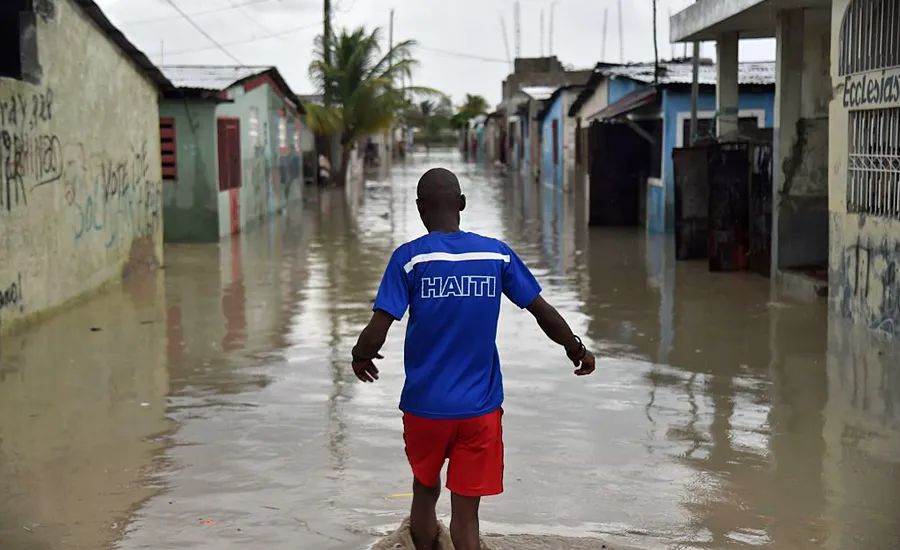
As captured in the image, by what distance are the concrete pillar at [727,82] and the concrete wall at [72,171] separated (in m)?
7.95

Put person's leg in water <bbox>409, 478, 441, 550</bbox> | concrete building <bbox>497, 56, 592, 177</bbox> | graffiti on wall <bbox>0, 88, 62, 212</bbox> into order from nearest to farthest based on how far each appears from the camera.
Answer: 1. person's leg in water <bbox>409, 478, 441, 550</bbox>
2. graffiti on wall <bbox>0, 88, 62, 212</bbox>
3. concrete building <bbox>497, 56, 592, 177</bbox>

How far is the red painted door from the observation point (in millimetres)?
18734

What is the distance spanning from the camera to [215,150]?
1814 cm

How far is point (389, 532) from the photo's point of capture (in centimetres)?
491

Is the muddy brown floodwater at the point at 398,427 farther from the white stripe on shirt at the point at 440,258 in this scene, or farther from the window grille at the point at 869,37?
the window grille at the point at 869,37

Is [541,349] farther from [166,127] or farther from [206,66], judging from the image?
[206,66]

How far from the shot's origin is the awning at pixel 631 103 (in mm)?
18969

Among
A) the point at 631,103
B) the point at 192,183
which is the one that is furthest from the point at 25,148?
the point at 631,103

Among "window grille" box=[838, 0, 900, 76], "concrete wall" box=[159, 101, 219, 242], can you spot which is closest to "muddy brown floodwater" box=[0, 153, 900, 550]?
"window grille" box=[838, 0, 900, 76]

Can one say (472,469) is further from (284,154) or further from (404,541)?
(284,154)

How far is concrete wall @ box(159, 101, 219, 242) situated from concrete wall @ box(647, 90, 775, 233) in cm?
751

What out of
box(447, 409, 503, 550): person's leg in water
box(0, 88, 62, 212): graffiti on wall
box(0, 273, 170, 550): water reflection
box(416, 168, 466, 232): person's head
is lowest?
box(0, 273, 170, 550): water reflection

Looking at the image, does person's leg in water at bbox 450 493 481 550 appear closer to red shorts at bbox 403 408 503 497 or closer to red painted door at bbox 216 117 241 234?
red shorts at bbox 403 408 503 497

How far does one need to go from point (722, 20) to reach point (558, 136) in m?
19.7
